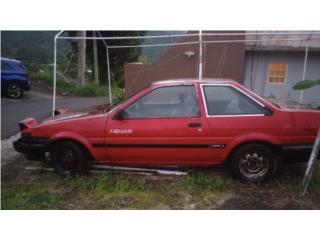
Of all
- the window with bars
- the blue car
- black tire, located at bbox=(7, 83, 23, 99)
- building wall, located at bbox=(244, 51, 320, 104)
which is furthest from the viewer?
black tire, located at bbox=(7, 83, 23, 99)

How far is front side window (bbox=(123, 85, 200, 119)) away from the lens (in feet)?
14.2

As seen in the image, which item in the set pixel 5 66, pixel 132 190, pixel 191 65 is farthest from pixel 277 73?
pixel 5 66

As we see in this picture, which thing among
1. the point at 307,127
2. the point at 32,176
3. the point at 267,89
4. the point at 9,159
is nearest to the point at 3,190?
the point at 32,176

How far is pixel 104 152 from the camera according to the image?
4.39 m

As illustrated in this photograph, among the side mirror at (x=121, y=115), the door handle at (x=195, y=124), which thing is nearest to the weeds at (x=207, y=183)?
the door handle at (x=195, y=124)

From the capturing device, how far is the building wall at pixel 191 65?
34.4 feet

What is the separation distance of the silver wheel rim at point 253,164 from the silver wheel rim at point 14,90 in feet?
39.0

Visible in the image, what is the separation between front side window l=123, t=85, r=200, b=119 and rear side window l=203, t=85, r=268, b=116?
19cm

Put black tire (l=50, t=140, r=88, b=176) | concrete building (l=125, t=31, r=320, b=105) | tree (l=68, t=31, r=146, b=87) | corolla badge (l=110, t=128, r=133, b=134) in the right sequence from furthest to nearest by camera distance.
Result: tree (l=68, t=31, r=146, b=87) → concrete building (l=125, t=31, r=320, b=105) → black tire (l=50, t=140, r=88, b=176) → corolla badge (l=110, t=128, r=133, b=134)

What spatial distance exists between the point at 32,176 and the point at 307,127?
4.06m

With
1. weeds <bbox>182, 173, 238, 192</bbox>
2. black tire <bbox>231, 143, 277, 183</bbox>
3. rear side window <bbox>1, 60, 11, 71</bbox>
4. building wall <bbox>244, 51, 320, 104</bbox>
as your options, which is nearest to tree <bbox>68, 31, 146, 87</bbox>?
rear side window <bbox>1, 60, 11, 71</bbox>

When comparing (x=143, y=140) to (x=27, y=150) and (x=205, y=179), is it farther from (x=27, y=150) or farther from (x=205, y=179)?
(x=27, y=150)

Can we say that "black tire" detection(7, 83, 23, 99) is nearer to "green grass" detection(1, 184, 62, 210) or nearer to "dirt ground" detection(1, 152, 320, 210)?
"dirt ground" detection(1, 152, 320, 210)

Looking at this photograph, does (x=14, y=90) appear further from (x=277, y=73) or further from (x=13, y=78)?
(x=277, y=73)
